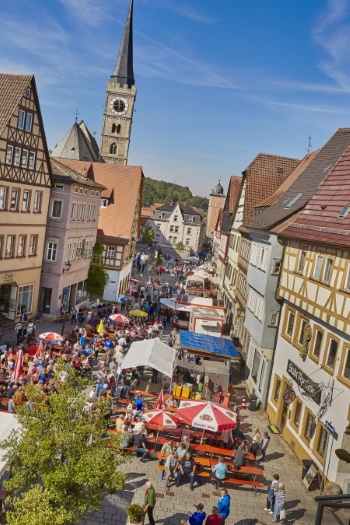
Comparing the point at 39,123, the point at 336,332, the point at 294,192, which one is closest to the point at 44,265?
the point at 39,123

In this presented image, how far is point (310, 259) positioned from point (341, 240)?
2.88 meters

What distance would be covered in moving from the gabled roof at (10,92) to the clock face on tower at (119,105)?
180 ft

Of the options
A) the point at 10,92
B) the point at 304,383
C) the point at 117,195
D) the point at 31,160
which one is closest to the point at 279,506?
the point at 304,383

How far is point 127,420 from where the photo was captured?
17.1 meters

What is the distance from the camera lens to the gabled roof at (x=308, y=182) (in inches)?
914

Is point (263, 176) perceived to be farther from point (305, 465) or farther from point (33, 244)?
point (305, 465)

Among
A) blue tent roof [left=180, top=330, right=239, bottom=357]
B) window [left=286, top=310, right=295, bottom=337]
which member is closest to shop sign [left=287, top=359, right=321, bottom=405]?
window [left=286, top=310, right=295, bottom=337]

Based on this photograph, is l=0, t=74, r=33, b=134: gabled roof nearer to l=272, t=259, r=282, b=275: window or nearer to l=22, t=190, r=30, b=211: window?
l=22, t=190, r=30, b=211: window

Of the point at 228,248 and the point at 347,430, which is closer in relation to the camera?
the point at 347,430

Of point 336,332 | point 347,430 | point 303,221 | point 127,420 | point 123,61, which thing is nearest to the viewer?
point 347,430

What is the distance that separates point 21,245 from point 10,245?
1.27 m

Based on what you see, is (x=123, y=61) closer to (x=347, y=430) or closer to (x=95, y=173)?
(x=95, y=173)

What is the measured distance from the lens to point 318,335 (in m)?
17.4

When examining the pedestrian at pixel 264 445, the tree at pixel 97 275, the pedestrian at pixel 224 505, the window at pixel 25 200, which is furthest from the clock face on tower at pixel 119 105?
the pedestrian at pixel 224 505
